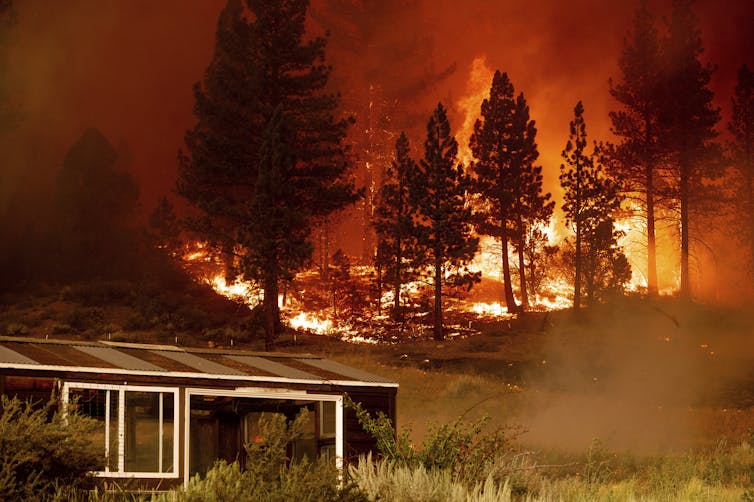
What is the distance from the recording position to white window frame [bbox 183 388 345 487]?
56.4 ft

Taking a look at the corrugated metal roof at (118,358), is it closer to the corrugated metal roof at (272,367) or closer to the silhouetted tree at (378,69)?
the corrugated metal roof at (272,367)

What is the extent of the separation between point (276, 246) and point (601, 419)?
18.0 m

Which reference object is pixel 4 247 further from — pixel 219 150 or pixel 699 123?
pixel 699 123

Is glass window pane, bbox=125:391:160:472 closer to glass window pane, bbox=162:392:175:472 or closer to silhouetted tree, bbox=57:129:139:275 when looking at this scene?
glass window pane, bbox=162:392:175:472

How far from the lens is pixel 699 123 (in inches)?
2237

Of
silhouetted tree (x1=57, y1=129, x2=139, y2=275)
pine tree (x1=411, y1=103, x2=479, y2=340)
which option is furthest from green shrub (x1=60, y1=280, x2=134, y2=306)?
pine tree (x1=411, y1=103, x2=479, y2=340)

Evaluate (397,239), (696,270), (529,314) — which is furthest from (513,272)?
(696,270)

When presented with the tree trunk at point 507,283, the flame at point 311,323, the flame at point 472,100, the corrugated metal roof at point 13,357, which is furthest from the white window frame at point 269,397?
the flame at point 472,100

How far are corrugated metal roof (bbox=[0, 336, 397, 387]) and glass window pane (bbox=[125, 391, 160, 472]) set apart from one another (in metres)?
0.65

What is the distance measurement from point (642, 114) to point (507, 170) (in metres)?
8.52

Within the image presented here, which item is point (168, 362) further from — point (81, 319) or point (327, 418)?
point (81, 319)

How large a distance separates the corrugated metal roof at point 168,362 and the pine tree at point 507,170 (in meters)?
38.5

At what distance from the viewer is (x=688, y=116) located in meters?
57.0

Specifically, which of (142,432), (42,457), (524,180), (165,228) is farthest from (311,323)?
(42,457)
